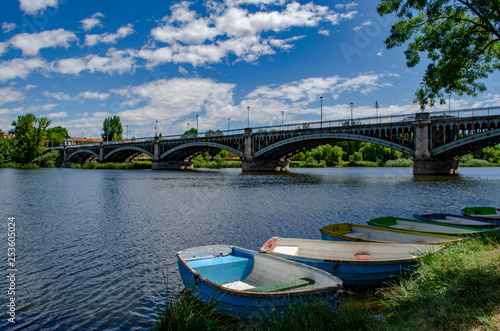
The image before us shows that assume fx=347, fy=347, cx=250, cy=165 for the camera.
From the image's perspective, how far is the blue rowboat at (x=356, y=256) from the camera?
26.3ft

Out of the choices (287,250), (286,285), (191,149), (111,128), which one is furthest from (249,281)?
(111,128)

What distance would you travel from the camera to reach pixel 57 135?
168 m

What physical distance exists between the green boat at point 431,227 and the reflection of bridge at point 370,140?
3894 cm

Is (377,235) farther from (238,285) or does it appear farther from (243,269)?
(238,285)

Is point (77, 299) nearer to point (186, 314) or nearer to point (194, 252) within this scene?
point (194, 252)

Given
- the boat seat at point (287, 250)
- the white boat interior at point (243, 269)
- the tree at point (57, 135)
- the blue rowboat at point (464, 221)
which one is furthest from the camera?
the tree at point (57, 135)

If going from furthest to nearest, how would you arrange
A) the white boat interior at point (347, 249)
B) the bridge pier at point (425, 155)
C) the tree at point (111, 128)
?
the tree at point (111, 128) → the bridge pier at point (425, 155) → the white boat interior at point (347, 249)

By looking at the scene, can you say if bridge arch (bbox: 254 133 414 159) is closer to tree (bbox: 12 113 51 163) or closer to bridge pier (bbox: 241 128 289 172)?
bridge pier (bbox: 241 128 289 172)

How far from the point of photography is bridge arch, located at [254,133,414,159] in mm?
52672

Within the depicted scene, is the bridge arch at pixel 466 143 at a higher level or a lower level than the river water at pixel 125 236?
higher

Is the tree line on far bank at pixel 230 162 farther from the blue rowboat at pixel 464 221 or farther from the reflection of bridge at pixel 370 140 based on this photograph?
the blue rowboat at pixel 464 221

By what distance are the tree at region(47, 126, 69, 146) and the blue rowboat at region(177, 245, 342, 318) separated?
6883 inches

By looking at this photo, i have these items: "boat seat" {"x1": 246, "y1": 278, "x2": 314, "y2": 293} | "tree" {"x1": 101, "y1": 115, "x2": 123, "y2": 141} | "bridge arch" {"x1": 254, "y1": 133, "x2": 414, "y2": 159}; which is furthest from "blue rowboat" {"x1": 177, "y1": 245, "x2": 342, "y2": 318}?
"tree" {"x1": 101, "y1": 115, "x2": 123, "y2": 141}

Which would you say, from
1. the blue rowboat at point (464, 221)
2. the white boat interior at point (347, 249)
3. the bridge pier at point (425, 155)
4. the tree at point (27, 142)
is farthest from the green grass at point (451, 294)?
the tree at point (27, 142)
